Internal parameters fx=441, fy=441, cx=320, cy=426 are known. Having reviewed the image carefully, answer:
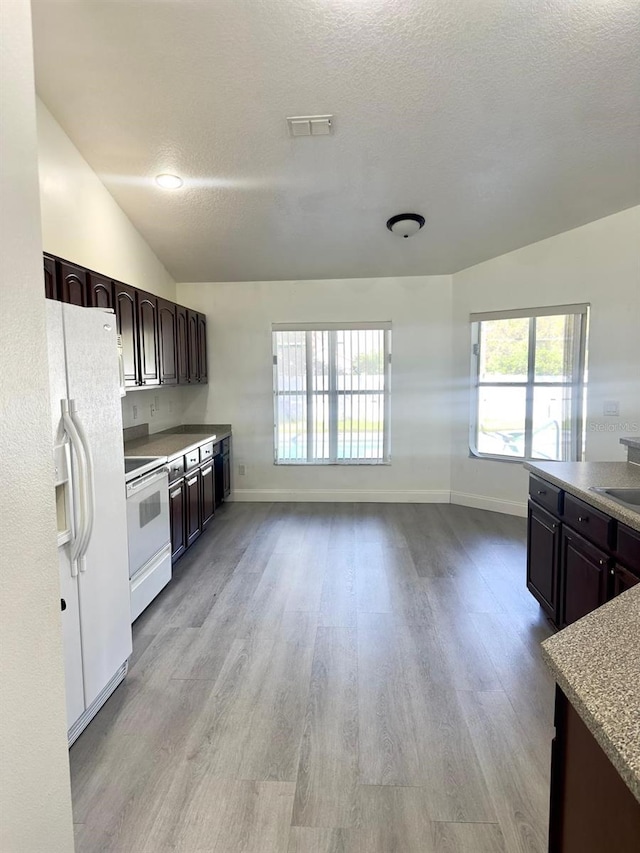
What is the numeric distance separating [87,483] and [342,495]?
12.3 feet

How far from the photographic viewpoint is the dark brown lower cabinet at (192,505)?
12.0 feet

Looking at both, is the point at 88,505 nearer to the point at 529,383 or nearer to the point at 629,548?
the point at 629,548

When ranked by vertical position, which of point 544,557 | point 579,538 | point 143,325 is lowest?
point 544,557

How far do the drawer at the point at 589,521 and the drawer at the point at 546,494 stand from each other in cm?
7

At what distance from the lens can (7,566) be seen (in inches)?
37.6

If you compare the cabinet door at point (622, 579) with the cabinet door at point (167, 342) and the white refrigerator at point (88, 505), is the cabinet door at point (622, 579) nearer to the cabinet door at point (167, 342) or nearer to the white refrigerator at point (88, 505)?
the white refrigerator at point (88, 505)

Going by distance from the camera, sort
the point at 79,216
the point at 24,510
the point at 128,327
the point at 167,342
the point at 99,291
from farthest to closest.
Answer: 1. the point at 167,342
2. the point at 128,327
3. the point at 79,216
4. the point at 99,291
5. the point at 24,510

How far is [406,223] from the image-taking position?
3.75m

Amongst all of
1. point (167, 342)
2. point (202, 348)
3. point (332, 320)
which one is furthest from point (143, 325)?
point (332, 320)

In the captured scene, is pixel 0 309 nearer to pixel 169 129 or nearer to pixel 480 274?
pixel 169 129

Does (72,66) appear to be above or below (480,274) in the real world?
above

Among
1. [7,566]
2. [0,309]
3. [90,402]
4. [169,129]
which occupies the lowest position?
[7,566]

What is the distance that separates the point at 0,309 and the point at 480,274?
A: 4.63 m

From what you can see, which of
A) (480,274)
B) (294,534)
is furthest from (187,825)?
(480,274)
